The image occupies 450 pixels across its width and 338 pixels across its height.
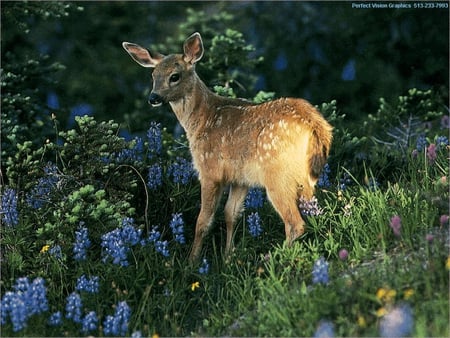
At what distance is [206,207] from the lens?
7.54 meters

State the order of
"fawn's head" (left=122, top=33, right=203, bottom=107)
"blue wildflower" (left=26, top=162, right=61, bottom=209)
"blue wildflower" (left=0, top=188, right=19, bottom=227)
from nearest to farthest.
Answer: "blue wildflower" (left=0, top=188, right=19, bottom=227)
"blue wildflower" (left=26, top=162, right=61, bottom=209)
"fawn's head" (left=122, top=33, right=203, bottom=107)

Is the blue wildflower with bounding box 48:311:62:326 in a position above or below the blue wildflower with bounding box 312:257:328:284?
below

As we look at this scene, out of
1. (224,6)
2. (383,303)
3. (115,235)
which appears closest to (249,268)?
(115,235)

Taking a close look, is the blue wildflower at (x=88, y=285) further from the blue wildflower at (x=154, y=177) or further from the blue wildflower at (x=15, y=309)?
the blue wildflower at (x=154, y=177)

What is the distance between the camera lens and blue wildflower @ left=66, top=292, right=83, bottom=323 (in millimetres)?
6117

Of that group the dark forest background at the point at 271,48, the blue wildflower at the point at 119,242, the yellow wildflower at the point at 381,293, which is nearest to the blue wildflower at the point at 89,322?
the blue wildflower at the point at 119,242

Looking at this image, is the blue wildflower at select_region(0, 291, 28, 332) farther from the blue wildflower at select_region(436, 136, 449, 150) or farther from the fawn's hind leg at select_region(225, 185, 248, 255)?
the blue wildflower at select_region(436, 136, 449, 150)

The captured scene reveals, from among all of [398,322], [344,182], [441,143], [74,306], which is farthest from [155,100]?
[398,322]

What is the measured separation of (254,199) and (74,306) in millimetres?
2127

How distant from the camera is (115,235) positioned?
6656 mm

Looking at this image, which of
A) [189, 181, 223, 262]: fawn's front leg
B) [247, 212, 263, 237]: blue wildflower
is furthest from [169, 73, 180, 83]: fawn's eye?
[247, 212, 263, 237]: blue wildflower

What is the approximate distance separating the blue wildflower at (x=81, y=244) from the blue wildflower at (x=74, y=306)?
1.73 ft

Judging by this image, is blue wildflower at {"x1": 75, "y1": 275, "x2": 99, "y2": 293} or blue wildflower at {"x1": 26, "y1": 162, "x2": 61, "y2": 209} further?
blue wildflower at {"x1": 26, "y1": 162, "x2": 61, "y2": 209}

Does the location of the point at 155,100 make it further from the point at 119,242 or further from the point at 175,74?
the point at 119,242
